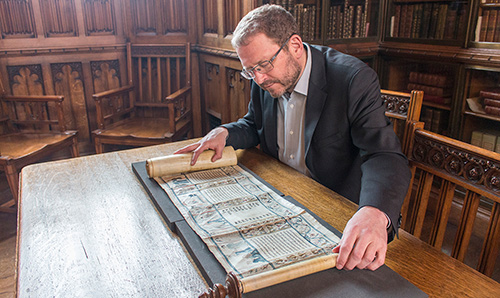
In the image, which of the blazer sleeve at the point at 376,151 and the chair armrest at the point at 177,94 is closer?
the blazer sleeve at the point at 376,151

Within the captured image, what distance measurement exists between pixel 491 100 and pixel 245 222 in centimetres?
250

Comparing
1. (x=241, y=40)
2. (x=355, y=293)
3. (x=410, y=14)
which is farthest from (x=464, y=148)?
(x=410, y=14)

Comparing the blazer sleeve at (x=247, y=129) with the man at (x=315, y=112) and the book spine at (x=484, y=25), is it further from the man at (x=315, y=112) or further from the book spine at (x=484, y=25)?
the book spine at (x=484, y=25)

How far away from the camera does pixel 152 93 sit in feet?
12.2

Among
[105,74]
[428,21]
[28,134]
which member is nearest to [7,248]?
[28,134]

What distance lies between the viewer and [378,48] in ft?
11.3

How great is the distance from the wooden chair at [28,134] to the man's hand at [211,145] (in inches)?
67.1

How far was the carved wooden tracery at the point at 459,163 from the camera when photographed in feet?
3.38

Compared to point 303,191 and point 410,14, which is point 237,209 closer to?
point 303,191

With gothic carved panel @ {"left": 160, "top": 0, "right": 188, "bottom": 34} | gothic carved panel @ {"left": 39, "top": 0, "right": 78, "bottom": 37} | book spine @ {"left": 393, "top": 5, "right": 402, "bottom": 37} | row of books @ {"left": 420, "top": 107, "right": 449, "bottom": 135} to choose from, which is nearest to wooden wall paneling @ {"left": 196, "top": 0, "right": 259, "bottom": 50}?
gothic carved panel @ {"left": 160, "top": 0, "right": 188, "bottom": 34}

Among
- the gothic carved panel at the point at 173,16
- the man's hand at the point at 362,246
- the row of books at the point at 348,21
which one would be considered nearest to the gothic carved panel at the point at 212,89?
the gothic carved panel at the point at 173,16

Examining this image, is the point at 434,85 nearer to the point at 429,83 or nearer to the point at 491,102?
the point at 429,83

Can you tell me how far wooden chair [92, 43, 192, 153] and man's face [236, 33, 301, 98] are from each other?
1846mm

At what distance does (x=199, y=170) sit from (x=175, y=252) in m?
0.51
